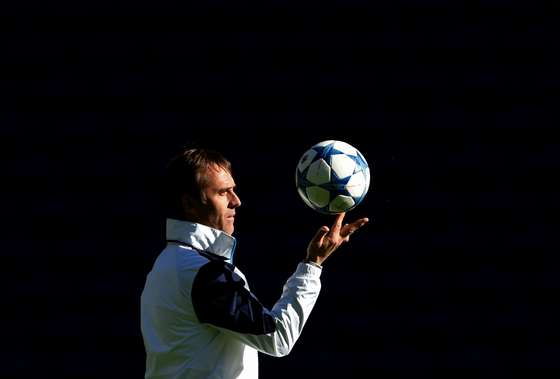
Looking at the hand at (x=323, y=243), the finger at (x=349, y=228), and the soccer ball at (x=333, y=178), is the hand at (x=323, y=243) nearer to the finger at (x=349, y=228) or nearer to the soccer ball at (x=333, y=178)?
the finger at (x=349, y=228)

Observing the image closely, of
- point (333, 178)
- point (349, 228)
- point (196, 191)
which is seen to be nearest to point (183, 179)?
point (196, 191)

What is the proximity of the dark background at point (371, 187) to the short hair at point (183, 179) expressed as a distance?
2287mm

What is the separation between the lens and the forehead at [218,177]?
2.97m

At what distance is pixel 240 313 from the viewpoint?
8.97ft

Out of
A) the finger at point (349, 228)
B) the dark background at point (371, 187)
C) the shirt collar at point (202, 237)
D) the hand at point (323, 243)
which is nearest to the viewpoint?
the shirt collar at point (202, 237)

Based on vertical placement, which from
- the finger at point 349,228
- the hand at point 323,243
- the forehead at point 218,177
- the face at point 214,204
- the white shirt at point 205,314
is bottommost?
the white shirt at point 205,314

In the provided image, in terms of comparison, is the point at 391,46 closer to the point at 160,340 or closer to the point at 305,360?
the point at 305,360

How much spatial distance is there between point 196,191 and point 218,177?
9 centimetres

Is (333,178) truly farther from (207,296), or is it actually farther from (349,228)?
(207,296)

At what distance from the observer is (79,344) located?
5328 millimetres

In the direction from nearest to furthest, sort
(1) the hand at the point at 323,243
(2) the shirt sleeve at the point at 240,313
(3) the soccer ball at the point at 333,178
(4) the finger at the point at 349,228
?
(2) the shirt sleeve at the point at 240,313, (1) the hand at the point at 323,243, (4) the finger at the point at 349,228, (3) the soccer ball at the point at 333,178

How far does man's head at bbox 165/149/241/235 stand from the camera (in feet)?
9.70

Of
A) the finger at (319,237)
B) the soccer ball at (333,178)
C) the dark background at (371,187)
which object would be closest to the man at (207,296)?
the finger at (319,237)

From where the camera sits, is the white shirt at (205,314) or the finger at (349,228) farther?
the finger at (349,228)
